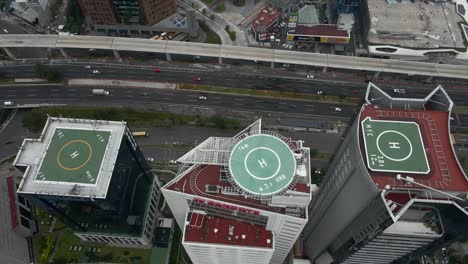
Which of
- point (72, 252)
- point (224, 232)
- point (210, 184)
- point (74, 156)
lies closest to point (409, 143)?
point (210, 184)

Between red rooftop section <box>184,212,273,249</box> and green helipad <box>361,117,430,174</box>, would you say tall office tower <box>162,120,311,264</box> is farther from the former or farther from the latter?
green helipad <box>361,117,430,174</box>

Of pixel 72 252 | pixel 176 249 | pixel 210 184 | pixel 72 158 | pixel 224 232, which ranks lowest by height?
pixel 224 232

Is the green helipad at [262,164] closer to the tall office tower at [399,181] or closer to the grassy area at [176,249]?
the tall office tower at [399,181]

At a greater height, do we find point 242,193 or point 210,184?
point 210,184

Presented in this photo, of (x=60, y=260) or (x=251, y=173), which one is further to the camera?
(x=60, y=260)

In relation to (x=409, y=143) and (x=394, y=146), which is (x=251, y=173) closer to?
(x=394, y=146)

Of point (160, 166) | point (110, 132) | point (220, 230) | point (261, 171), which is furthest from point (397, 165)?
point (160, 166)
